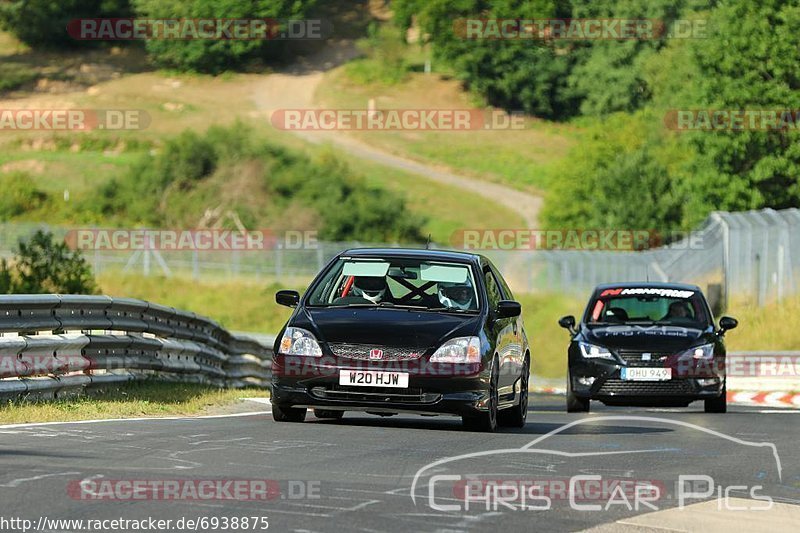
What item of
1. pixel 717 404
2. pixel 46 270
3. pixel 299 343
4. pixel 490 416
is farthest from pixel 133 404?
pixel 46 270

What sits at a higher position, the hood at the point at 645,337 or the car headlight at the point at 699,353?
the hood at the point at 645,337

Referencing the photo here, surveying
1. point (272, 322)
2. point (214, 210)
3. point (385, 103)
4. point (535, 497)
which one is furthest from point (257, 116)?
point (535, 497)

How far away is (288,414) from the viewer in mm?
14797

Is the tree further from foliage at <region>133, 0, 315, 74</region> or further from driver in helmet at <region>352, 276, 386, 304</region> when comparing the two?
foliage at <region>133, 0, 315, 74</region>

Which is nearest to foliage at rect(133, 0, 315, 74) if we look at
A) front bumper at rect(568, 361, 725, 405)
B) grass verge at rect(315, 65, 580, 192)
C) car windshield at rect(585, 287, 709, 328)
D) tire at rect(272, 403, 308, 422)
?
grass verge at rect(315, 65, 580, 192)

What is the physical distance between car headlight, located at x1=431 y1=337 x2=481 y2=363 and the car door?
56cm

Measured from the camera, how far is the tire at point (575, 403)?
790 inches

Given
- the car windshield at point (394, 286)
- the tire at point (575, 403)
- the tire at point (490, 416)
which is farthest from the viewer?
the tire at point (575, 403)

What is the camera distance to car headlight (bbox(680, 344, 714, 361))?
19.7 m

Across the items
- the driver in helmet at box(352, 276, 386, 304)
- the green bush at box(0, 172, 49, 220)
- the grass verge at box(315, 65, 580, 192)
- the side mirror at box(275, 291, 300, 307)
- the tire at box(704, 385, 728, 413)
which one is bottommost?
the tire at box(704, 385, 728, 413)

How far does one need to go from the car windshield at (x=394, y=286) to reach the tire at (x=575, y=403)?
16.2 ft

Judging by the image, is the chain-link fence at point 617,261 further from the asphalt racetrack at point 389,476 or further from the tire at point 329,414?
the asphalt racetrack at point 389,476

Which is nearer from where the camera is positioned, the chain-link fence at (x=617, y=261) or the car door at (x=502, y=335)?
the car door at (x=502, y=335)

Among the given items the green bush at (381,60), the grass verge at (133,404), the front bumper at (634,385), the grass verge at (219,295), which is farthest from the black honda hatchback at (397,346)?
the green bush at (381,60)
